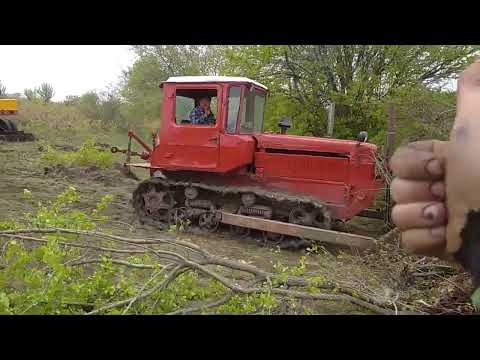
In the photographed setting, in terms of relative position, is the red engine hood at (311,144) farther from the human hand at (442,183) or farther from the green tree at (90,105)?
the green tree at (90,105)

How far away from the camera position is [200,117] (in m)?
8.05

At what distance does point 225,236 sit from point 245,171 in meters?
1.18

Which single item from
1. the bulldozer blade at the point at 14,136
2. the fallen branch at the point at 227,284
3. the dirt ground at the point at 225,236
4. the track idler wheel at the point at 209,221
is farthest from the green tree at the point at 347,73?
the bulldozer blade at the point at 14,136

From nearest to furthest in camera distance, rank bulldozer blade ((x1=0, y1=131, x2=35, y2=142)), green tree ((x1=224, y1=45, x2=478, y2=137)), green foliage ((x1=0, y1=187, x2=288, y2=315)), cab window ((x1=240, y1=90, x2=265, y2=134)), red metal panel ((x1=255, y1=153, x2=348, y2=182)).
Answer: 1. green foliage ((x1=0, y1=187, x2=288, y2=315))
2. red metal panel ((x1=255, y1=153, x2=348, y2=182))
3. cab window ((x1=240, y1=90, x2=265, y2=134))
4. green tree ((x1=224, y1=45, x2=478, y2=137))
5. bulldozer blade ((x1=0, y1=131, x2=35, y2=142))

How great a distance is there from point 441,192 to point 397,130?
677cm

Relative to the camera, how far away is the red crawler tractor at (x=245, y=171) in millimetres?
7520

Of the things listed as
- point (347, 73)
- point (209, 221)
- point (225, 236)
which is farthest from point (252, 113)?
point (347, 73)

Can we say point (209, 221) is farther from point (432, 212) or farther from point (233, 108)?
point (432, 212)

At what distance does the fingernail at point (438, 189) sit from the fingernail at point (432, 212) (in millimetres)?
33

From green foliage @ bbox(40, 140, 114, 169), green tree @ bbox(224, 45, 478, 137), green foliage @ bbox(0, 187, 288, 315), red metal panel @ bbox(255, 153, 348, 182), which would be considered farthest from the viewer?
green foliage @ bbox(40, 140, 114, 169)

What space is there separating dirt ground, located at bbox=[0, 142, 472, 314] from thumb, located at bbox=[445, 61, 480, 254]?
247 cm

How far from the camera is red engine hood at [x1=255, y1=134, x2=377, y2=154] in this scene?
7.55 metres

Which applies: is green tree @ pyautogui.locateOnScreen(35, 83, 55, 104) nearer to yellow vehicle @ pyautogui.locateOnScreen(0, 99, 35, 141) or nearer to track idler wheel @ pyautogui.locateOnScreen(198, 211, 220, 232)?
yellow vehicle @ pyautogui.locateOnScreen(0, 99, 35, 141)

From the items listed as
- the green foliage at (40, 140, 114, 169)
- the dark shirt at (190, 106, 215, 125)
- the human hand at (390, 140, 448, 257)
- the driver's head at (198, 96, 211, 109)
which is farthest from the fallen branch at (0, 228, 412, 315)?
the green foliage at (40, 140, 114, 169)
